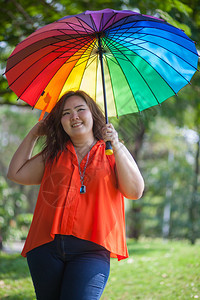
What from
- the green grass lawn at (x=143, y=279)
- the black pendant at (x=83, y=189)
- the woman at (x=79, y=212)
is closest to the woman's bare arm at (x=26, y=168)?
the woman at (x=79, y=212)

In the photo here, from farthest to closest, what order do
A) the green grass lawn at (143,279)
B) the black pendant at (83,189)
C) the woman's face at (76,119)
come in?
1. the green grass lawn at (143,279)
2. the woman's face at (76,119)
3. the black pendant at (83,189)

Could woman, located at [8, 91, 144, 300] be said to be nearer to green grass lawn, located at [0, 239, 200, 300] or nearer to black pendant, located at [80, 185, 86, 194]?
black pendant, located at [80, 185, 86, 194]

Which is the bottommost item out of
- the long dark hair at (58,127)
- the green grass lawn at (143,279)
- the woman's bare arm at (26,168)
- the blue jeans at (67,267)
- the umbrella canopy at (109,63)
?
the green grass lawn at (143,279)

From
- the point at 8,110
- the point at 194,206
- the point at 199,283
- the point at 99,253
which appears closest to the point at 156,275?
the point at 199,283

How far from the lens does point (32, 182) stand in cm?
248

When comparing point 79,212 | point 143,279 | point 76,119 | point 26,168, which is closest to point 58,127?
point 76,119

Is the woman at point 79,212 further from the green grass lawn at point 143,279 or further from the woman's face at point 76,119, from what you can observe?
the green grass lawn at point 143,279

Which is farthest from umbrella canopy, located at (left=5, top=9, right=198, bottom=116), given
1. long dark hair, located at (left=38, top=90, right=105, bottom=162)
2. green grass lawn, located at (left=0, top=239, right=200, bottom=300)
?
green grass lawn, located at (left=0, top=239, right=200, bottom=300)

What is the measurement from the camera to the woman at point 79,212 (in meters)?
2.10

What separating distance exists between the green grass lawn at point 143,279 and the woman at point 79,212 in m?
2.27

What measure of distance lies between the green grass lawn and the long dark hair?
2.48 m

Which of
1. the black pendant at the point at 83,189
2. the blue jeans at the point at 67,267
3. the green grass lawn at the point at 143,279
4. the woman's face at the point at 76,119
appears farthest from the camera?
the green grass lawn at the point at 143,279

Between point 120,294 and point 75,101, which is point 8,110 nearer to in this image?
point 120,294

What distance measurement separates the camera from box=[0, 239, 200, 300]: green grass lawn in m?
4.39
